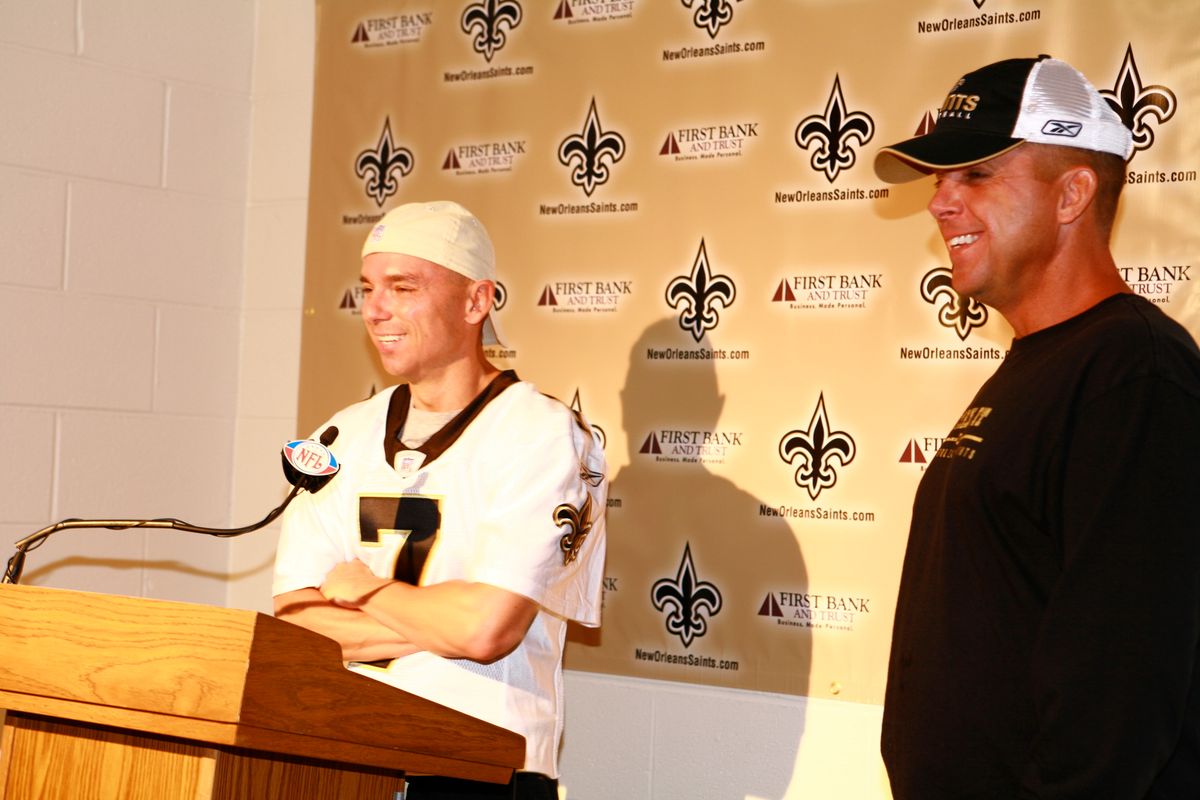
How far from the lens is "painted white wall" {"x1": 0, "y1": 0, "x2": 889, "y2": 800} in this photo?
3.15m

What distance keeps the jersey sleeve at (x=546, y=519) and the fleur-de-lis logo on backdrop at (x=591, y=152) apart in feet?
3.25

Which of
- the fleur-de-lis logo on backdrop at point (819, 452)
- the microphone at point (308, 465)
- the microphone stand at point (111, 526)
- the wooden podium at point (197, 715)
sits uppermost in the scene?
the fleur-de-lis logo on backdrop at point (819, 452)

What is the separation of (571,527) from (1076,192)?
101 cm

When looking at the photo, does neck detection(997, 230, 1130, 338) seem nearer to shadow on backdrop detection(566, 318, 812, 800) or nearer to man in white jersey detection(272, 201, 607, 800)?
man in white jersey detection(272, 201, 607, 800)

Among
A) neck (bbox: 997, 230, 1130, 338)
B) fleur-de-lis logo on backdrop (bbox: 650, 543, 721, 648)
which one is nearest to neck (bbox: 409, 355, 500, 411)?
fleur-de-lis logo on backdrop (bbox: 650, 543, 721, 648)

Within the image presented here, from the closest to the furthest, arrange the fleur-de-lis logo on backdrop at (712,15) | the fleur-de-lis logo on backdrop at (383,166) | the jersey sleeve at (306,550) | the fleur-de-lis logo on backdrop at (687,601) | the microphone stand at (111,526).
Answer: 1. the microphone stand at (111,526)
2. the jersey sleeve at (306,550)
3. the fleur-de-lis logo on backdrop at (687,601)
4. the fleur-de-lis logo on backdrop at (712,15)
5. the fleur-de-lis logo on backdrop at (383,166)

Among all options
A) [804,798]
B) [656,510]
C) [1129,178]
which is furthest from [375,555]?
[1129,178]

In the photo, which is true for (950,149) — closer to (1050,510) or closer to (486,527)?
(1050,510)

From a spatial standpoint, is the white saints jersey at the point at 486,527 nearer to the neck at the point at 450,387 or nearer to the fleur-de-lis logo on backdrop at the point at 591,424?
the neck at the point at 450,387

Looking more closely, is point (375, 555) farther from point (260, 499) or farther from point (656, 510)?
point (260, 499)

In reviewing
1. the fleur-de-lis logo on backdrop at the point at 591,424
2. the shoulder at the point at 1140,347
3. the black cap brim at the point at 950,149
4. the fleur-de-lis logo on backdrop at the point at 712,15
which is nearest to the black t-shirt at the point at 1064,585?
the shoulder at the point at 1140,347

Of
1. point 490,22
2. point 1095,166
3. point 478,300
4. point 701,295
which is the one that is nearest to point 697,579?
point 701,295

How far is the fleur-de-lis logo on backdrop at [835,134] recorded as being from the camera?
2.89 metres

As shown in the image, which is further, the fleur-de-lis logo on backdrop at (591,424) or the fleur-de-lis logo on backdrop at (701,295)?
the fleur-de-lis logo on backdrop at (591,424)
